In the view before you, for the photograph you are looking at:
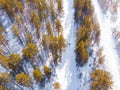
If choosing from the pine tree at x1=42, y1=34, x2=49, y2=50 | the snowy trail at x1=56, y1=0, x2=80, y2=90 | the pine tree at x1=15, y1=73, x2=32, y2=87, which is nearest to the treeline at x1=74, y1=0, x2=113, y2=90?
the snowy trail at x1=56, y1=0, x2=80, y2=90

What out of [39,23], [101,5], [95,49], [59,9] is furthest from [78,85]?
[101,5]

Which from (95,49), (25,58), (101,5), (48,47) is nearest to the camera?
(25,58)

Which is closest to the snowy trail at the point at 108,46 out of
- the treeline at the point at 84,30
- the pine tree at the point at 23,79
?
the treeline at the point at 84,30

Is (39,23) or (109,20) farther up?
(109,20)

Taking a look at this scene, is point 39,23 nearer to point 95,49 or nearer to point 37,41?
point 37,41

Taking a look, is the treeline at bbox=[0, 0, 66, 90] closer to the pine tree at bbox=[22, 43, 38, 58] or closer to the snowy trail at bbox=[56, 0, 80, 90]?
the pine tree at bbox=[22, 43, 38, 58]

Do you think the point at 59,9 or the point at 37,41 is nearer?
the point at 37,41

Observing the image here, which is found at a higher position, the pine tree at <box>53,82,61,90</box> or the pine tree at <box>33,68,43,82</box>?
the pine tree at <box>53,82,61,90</box>
